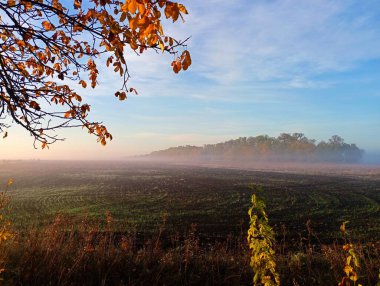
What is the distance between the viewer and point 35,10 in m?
4.72

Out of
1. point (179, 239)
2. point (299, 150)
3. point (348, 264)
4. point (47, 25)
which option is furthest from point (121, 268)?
point (299, 150)

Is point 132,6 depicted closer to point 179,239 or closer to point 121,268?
point 121,268

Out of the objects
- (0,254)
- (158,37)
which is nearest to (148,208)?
(0,254)

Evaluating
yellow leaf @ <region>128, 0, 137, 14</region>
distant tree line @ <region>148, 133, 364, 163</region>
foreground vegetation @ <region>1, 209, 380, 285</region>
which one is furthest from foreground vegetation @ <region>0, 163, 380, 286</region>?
distant tree line @ <region>148, 133, 364, 163</region>

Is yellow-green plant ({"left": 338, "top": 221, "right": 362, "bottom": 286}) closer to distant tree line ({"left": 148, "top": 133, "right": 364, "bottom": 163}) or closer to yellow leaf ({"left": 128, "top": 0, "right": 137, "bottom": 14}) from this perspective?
yellow leaf ({"left": 128, "top": 0, "right": 137, "bottom": 14})

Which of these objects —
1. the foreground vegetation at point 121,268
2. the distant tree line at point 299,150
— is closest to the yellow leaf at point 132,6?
the foreground vegetation at point 121,268

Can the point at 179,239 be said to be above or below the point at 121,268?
below

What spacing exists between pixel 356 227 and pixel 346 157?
567 feet

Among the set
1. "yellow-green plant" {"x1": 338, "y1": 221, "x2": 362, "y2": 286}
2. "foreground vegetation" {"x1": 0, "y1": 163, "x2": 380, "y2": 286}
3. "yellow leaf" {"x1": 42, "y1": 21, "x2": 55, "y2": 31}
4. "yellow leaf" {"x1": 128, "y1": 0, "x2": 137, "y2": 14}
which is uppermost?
"yellow leaf" {"x1": 42, "y1": 21, "x2": 55, "y2": 31}

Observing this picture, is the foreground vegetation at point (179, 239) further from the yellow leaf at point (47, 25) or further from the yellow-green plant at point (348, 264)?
the yellow leaf at point (47, 25)

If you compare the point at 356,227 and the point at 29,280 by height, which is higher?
the point at 29,280

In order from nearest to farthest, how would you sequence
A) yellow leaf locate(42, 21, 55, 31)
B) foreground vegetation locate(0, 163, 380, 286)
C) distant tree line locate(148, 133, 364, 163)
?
yellow leaf locate(42, 21, 55, 31), foreground vegetation locate(0, 163, 380, 286), distant tree line locate(148, 133, 364, 163)

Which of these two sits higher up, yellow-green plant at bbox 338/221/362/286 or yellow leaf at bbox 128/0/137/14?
yellow leaf at bbox 128/0/137/14

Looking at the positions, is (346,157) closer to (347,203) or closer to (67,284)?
(347,203)
